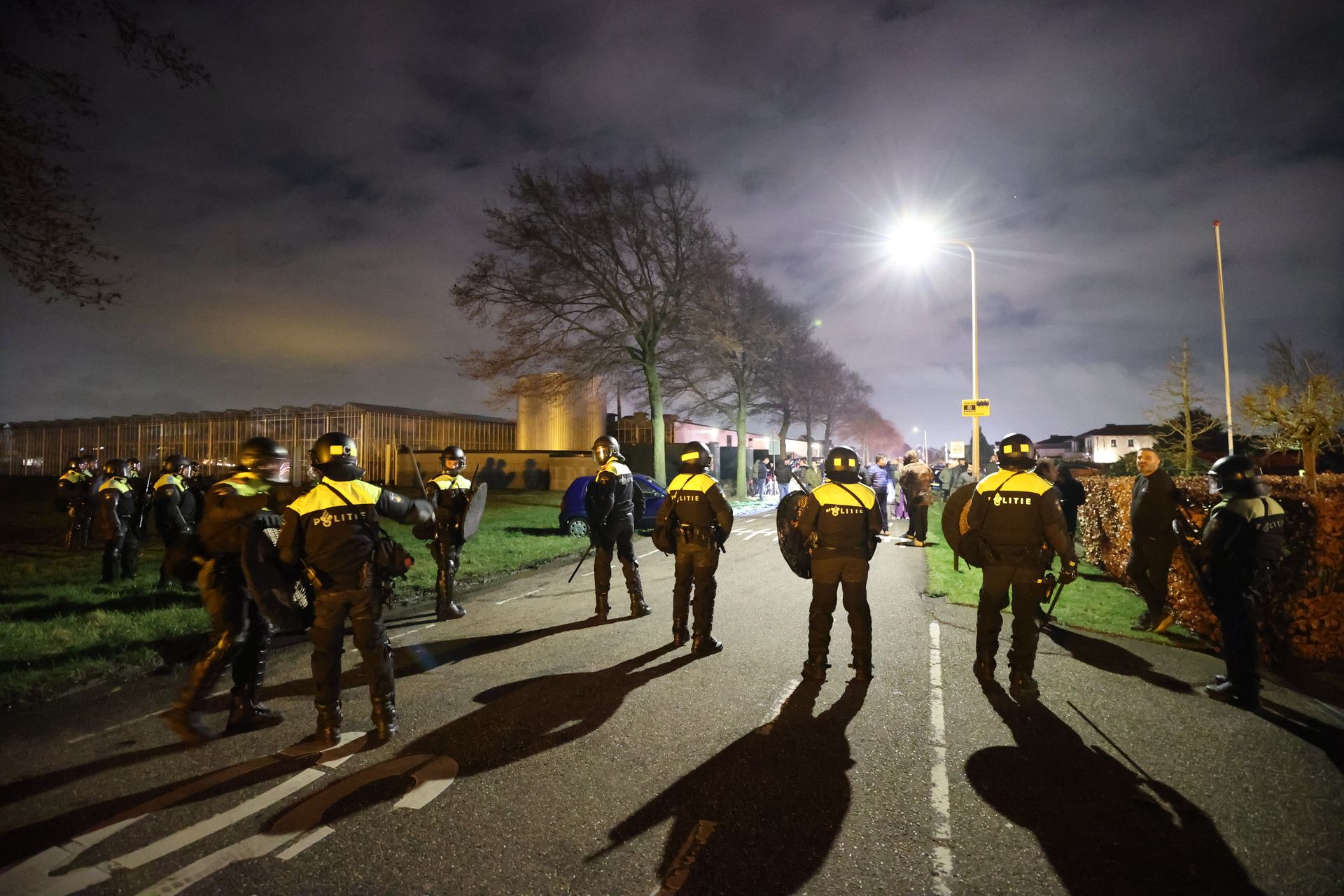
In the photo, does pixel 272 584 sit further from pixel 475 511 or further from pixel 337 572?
pixel 475 511

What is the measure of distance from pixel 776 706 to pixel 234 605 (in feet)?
12.6

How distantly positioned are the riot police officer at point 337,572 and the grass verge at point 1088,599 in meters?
5.04

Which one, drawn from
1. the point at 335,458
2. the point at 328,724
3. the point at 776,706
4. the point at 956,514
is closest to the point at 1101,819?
the point at 776,706

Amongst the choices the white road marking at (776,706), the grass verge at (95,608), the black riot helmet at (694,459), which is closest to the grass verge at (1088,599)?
the white road marking at (776,706)

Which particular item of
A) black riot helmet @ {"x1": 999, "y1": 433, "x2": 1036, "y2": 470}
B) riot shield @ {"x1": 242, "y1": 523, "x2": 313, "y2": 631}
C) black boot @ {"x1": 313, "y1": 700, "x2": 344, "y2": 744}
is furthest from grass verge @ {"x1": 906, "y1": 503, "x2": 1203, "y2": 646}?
riot shield @ {"x1": 242, "y1": 523, "x2": 313, "y2": 631}

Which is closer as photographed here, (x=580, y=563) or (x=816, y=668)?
(x=816, y=668)

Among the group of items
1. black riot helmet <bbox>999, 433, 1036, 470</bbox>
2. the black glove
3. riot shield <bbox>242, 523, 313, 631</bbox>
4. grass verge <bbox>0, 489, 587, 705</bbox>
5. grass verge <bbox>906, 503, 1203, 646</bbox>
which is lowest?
grass verge <bbox>906, 503, 1203, 646</bbox>

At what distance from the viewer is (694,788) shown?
353 cm

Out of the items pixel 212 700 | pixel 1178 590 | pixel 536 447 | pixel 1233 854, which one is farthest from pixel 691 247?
pixel 1233 854

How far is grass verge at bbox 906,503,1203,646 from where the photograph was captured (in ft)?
22.5

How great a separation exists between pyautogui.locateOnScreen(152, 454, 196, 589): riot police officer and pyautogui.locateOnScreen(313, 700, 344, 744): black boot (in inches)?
207

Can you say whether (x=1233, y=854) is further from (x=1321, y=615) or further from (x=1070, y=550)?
(x=1321, y=615)

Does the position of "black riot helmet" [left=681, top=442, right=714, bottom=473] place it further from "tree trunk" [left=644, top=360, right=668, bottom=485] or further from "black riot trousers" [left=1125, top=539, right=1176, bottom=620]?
"tree trunk" [left=644, top=360, right=668, bottom=485]

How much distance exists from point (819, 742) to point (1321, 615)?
4.77 metres
